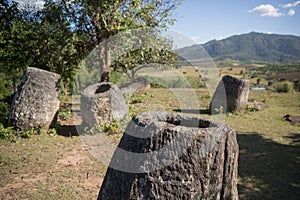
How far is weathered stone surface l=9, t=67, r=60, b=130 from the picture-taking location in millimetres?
8352

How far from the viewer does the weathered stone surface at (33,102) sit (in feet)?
27.4

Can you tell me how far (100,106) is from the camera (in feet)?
28.3

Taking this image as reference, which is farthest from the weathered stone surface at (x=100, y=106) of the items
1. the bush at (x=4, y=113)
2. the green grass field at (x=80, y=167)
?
the bush at (x=4, y=113)

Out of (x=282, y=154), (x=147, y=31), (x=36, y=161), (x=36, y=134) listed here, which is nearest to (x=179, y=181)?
(x=36, y=161)

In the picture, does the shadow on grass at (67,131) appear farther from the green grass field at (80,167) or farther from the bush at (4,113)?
the bush at (4,113)

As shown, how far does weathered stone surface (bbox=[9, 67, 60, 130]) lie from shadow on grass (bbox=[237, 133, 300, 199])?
686cm

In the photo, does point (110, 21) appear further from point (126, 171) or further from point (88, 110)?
point (126, 171)

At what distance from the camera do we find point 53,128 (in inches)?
348

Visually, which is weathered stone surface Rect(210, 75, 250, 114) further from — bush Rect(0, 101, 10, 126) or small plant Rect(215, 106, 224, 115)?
bush Rect(0, 101, 10, 126)

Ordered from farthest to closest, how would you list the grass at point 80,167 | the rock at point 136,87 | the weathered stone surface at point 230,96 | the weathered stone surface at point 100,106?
the rock at point 136,87 → the weathered stone surface at point 230,96 → the weathered stone surface at point 100,106 → the grass at point 80,167

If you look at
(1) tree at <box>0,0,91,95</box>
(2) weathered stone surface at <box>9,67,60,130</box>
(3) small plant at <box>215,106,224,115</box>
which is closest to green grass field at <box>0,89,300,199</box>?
(2) weathered stone surface at <box>9,67,60,130</box>

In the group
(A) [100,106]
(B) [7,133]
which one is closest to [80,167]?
(A) [100,106]

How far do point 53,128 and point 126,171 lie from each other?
6972 millimetres

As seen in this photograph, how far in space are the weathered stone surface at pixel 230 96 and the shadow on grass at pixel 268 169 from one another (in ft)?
11.4
